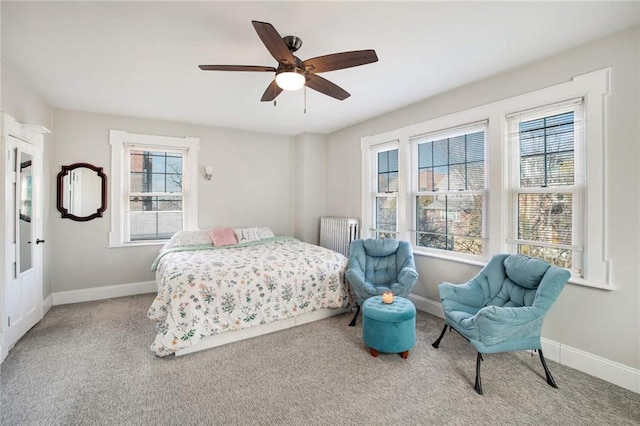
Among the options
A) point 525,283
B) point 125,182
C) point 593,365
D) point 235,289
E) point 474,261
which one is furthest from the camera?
point 125,182

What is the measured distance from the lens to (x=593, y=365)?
2.39 m

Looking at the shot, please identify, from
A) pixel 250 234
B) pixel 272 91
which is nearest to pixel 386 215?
pixel 250 234

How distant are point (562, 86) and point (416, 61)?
4.16 ft

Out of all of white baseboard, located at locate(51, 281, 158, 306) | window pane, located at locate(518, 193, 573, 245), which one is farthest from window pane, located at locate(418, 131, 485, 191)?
white baseboard, located at locate(51, 281, 158, 306)

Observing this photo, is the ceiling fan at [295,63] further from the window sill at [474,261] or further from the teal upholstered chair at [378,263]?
the window sill at [474,261]

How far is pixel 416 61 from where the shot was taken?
8.96 ft

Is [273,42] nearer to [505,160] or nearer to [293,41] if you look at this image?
[293,41]

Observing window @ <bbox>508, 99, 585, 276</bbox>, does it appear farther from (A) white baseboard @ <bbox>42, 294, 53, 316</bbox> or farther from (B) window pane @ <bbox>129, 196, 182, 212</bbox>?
(A) white baseboard @ <bbox>42, 294, 53, 316</bbox>

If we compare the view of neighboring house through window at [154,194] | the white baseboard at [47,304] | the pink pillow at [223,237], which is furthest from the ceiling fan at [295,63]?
the white baseboard at [47,304]

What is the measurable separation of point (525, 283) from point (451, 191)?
1361mm

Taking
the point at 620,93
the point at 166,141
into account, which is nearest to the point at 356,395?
the point at 620,93

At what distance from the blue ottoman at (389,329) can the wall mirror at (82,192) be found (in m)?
4.10

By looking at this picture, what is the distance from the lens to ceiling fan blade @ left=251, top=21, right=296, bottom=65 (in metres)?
1.68

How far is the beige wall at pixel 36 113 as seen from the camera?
2.81m
